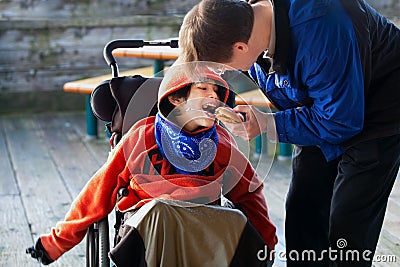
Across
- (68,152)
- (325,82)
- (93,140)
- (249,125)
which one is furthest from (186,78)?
(93,140)

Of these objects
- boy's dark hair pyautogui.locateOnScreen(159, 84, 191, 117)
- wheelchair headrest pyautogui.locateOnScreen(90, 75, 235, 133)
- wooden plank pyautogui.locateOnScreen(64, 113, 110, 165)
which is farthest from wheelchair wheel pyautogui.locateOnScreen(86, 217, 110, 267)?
wooden plank pyautogui.locateOnScreen(64, 113, 110, 165)

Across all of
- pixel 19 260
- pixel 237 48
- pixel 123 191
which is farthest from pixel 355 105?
pixel 19 260

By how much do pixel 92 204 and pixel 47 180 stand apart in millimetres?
1715

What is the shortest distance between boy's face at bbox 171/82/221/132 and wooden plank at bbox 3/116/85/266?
1.05 m

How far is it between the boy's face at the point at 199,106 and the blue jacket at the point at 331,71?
0.18 metres

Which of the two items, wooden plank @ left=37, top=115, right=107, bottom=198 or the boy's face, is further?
wooden plank @ left=37, top=115, right=107, bottom=198

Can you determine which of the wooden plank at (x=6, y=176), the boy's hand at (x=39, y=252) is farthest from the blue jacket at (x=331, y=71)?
the wooden plank at (x=6, y=176)

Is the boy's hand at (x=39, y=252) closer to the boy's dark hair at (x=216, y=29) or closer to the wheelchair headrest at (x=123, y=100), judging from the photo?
the wheelchair headrest at (x=123, y=100)

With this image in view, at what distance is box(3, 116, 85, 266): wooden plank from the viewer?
2.79 m

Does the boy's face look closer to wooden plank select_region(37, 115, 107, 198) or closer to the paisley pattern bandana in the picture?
the paisley pattern bandana

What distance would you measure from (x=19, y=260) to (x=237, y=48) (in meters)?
1.31

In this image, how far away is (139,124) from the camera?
1746mm

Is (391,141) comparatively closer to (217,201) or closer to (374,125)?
(374,125)

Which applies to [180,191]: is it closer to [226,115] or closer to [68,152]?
[226,115]
